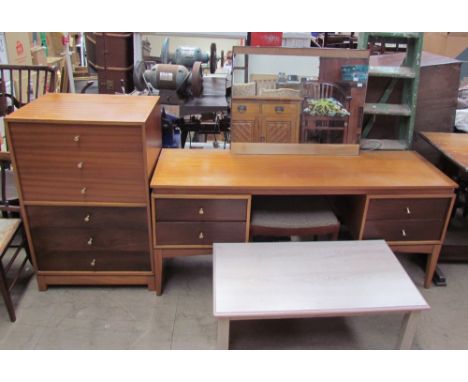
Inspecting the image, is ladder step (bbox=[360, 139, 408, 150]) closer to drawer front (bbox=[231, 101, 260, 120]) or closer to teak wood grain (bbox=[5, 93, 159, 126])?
drawer front (bbox=[231, 101, 260, 120])

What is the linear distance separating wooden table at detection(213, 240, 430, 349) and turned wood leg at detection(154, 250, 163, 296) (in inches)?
13.7

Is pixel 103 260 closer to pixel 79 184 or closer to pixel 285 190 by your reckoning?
pixel 79 184

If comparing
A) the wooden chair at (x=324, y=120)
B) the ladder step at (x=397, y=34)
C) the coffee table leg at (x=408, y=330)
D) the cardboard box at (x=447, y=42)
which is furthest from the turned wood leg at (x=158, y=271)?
the cardboard box at (x=447, y=42)

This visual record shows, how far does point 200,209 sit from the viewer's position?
1.99 m

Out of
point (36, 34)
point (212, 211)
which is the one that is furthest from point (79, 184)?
point (36, 34)

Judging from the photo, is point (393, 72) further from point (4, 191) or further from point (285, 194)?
point (4, 191)

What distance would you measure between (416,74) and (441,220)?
0.84 metres

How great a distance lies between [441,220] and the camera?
2.13 metres

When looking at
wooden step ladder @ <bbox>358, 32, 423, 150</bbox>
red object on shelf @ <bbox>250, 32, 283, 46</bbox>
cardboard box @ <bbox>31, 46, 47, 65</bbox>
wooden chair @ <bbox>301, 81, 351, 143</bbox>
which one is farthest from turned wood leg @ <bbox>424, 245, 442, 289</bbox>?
cardboard box @ <bbox>31, 46, 47, 65</bbox>

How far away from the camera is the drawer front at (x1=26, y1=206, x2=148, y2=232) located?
6.53 ft

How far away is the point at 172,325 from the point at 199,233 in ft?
1.52

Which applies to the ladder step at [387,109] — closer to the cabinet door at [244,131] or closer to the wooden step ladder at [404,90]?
the wooden step ladder at [404,90]

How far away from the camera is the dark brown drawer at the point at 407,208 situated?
206 centimetres

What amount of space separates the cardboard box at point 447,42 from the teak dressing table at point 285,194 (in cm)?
256
